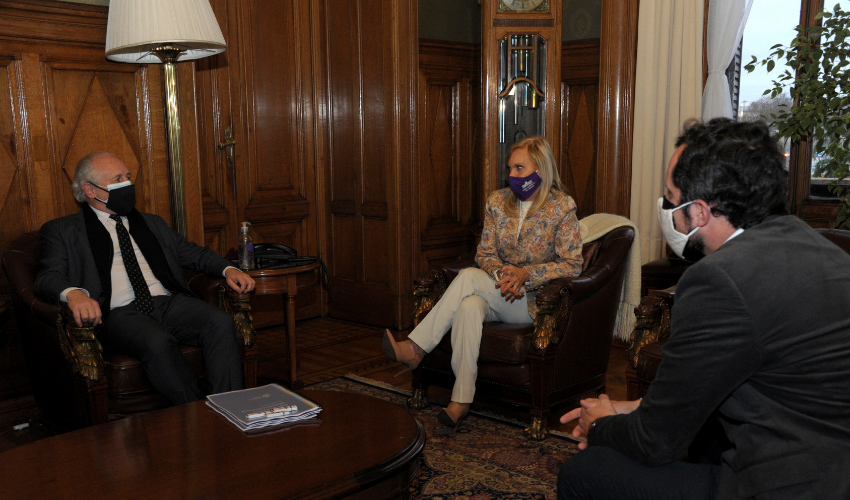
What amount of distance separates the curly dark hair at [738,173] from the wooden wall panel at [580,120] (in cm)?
300

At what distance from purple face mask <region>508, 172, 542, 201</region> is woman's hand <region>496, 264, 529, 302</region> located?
0.36 m

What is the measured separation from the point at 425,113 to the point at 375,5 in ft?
2.58

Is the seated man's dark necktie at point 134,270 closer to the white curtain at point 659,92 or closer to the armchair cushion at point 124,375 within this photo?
the armchair cushion at point 124,375

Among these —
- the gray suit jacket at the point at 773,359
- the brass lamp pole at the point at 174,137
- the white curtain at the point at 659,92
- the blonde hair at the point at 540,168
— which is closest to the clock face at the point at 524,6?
the white curtain at the point at 659,92

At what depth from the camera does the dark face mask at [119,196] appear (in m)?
2.89

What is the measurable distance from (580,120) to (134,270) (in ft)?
9.54

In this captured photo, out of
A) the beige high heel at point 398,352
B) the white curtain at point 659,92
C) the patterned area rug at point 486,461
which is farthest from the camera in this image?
the white curtain at point 659,92

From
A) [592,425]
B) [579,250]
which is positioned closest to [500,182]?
[579,250]

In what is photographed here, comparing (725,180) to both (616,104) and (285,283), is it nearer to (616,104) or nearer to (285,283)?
(285,283)

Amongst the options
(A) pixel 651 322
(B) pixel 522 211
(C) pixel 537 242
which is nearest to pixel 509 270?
(C) pixel 537 242

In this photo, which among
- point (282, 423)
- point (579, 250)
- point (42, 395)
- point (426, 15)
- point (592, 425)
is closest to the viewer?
point (592, 425)

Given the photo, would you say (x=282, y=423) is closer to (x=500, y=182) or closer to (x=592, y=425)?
(x=592, y=425)

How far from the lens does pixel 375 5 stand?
4.48 m

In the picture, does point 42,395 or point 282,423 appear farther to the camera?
point 42,395
